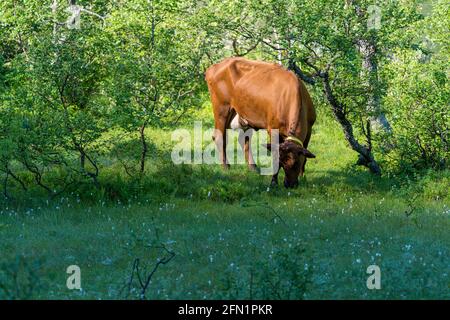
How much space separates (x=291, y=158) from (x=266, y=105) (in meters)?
2.04

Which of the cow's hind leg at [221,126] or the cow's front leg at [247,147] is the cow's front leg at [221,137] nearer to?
the cow's hind leg at [221,126]

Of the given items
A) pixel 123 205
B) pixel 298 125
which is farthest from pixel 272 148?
pixel 123 205

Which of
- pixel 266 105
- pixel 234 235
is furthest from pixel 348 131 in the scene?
pixel 234 235

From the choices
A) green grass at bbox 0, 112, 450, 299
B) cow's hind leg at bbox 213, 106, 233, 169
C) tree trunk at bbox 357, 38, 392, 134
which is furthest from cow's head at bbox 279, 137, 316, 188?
cow's hind leg at bbox 213, 106, 233, 169

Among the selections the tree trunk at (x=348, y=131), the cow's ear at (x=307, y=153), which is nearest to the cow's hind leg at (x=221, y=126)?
the tree trunk at (x=348, y=131)

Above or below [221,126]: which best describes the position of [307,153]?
below

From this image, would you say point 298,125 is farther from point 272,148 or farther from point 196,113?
point 196,113

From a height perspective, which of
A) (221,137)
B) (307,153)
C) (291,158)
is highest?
(221,137)

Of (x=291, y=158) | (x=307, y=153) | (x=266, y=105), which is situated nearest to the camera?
(x=307, y=153)

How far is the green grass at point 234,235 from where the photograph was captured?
8961 millimetres

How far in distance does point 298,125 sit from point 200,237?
529 centimetres

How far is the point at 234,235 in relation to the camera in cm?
1190

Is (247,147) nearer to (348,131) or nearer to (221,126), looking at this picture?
(221,126)

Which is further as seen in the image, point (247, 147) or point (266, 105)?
point (247, 147)
